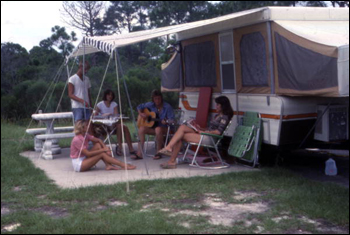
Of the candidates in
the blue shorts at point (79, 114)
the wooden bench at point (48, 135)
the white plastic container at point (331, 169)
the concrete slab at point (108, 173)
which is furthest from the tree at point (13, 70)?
the white plastic container at point (331, 169)

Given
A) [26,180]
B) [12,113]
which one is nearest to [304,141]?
[26,180]

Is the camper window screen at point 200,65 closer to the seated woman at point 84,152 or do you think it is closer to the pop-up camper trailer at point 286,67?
the pop-up camper trailer at point 286,67

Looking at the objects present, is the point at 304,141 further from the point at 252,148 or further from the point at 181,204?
the point at 181,204

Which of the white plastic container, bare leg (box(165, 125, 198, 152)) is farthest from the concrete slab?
the white plastic container

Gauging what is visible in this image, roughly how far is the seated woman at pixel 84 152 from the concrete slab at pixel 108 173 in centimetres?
12

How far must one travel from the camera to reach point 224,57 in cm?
744

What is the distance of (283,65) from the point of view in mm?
6195

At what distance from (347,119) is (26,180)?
4188 millimetres

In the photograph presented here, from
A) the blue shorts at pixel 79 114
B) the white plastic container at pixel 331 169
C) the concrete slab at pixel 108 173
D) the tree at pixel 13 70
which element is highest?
the tree at pixel 13 70

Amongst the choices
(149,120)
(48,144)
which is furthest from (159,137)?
(48,144)

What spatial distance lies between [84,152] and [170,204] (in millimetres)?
1900

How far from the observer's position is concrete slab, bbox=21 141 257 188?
5.84 metres

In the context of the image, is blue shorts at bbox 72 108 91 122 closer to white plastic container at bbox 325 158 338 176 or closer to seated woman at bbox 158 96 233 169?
seated woman at bbox 158 96 233 169

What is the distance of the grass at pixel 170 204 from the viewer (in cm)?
407
